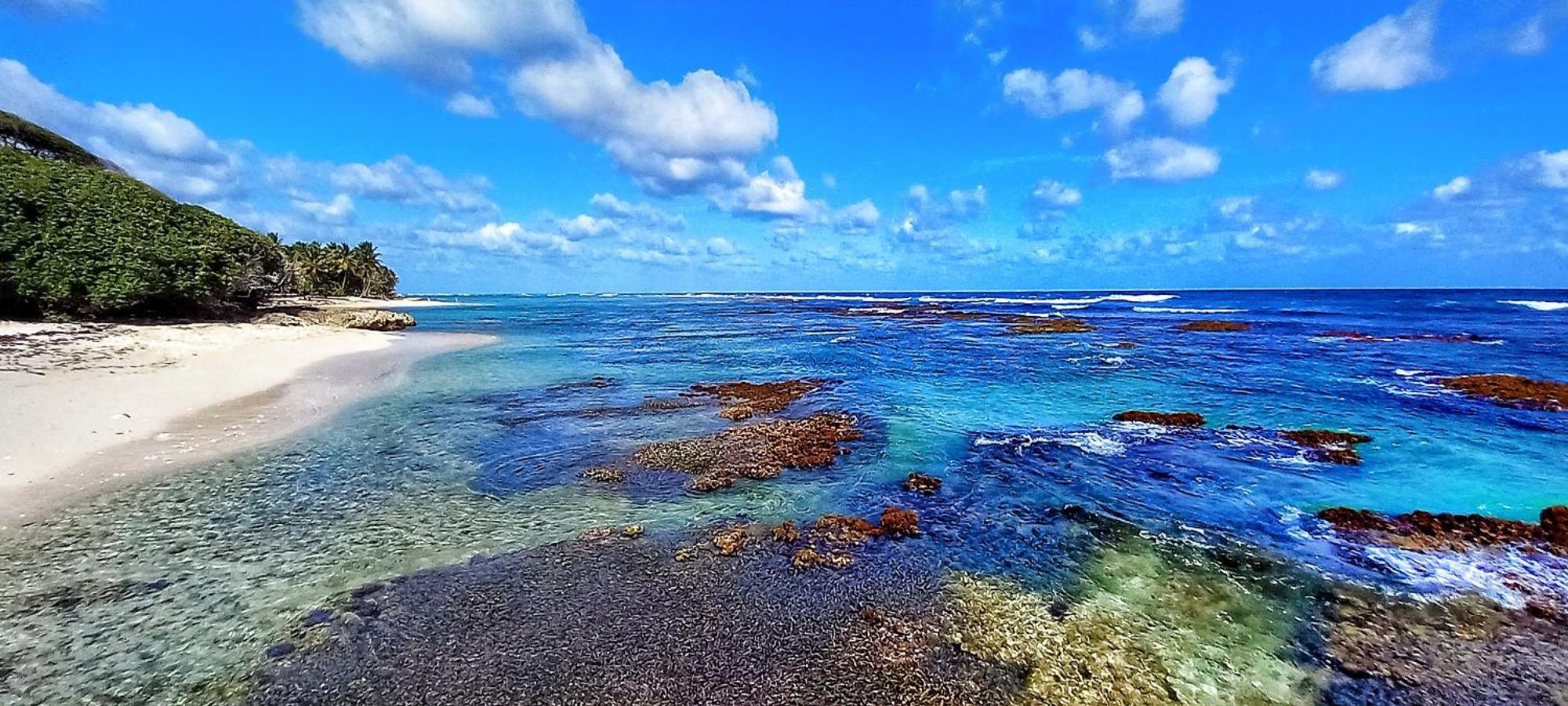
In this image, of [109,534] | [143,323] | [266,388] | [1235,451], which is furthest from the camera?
[143,323]

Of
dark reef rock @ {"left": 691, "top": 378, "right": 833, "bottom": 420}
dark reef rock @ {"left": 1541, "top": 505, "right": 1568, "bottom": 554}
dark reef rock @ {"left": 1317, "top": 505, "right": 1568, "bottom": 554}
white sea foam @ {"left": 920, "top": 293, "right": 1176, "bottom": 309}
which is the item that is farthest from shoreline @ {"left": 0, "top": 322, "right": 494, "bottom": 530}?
white sea foam @ {"left": 920, "top": 293, "right": 1176, "bottom": 309}

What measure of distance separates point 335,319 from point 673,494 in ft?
147

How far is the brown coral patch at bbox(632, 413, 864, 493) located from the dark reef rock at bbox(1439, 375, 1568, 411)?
22.7 m

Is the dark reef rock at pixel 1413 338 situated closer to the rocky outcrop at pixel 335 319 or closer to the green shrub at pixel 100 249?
the rocky outcrop at pixel 335 319

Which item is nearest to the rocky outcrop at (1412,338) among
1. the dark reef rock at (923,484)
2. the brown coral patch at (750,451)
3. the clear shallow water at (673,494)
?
A: the clear shallow water at (673,494)

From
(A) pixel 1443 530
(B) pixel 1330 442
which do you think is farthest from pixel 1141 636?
(B) pixel 1330 442

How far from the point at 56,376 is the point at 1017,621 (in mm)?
27150

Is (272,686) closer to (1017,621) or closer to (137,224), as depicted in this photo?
(1017,621)

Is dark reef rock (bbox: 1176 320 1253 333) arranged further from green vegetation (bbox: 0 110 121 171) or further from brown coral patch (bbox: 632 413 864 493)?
green vegetation (bbox: 0 110 121 171)

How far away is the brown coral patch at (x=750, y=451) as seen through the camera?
13.2 m

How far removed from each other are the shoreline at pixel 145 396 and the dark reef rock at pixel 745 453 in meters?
8.78

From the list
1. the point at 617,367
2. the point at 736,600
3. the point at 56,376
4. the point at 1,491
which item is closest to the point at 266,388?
the point at 56,376

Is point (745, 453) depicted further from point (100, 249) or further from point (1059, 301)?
point (1059, 301)

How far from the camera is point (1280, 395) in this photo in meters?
22.4
